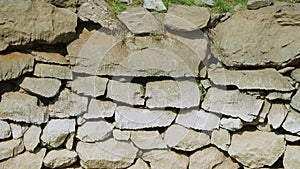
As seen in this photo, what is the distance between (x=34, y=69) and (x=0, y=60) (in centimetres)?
19

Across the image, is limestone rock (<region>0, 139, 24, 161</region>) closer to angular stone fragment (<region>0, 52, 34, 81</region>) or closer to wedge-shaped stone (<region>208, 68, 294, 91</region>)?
angular stone fragment (<region>0, 52, 34, 81</region>)

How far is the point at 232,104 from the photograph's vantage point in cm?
219

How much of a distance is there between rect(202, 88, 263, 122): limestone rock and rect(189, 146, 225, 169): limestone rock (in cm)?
27

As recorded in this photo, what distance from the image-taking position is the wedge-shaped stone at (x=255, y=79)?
2070 millimetres

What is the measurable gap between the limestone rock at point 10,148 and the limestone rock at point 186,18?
1.16 m

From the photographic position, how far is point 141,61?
2.13 metres

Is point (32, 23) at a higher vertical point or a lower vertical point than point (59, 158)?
higher

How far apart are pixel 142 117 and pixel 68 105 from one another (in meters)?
0.46

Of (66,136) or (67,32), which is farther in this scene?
(66,136)

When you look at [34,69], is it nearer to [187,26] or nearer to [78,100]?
[78,100]

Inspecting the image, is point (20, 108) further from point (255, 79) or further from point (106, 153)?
point (255, 79)

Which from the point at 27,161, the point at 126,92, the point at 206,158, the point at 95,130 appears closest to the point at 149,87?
the point at 126,92

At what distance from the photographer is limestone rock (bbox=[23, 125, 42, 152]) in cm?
222

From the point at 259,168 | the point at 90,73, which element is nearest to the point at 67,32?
the point at 90,73
